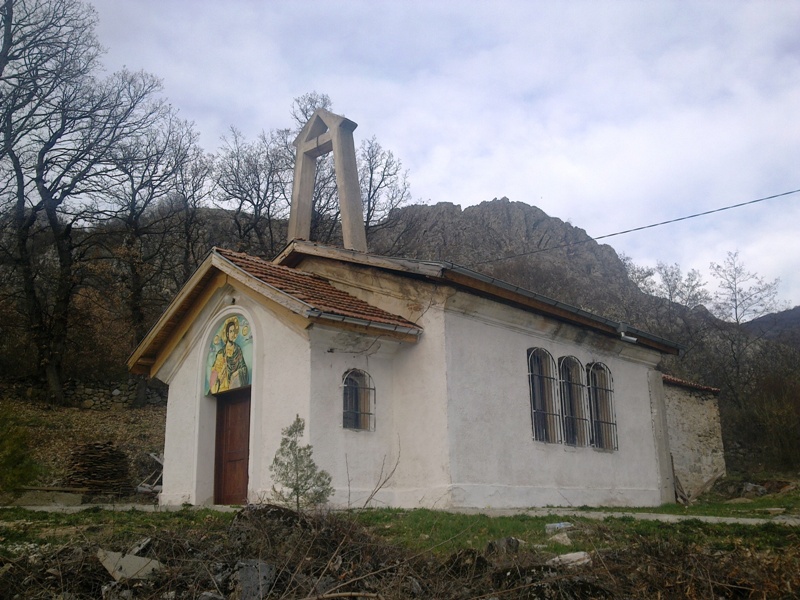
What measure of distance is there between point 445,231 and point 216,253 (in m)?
45.2

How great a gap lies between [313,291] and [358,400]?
1.81 meters

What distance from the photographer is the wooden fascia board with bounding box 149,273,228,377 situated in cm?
1244

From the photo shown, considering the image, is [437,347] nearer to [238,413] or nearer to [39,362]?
[238,413]

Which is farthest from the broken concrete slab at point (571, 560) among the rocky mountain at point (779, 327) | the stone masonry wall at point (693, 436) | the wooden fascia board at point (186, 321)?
the rocky mountain at point (779, 327)

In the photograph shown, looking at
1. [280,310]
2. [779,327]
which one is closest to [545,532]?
Result: [280,310]

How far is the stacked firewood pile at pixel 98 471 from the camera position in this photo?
15.7m

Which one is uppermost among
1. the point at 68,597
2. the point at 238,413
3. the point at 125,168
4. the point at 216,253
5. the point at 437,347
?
the point at 125,168

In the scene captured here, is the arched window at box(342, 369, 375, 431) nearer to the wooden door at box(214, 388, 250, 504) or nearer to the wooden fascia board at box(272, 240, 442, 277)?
the wooden fascia board at box(272, 240, 442, 277)

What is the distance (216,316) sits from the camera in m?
12.5

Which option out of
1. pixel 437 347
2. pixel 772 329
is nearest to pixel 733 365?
pixel 772 329

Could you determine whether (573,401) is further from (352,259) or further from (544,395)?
(352,259)

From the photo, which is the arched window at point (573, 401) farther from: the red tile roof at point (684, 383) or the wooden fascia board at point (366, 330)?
the red tile roof at point (684, 383)

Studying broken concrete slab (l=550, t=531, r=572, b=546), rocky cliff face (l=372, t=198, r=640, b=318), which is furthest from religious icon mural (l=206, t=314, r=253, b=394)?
rocky cliff face (l=372, t=198, r=640, b=318)

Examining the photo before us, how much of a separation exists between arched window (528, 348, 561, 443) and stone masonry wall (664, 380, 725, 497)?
729cm
